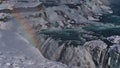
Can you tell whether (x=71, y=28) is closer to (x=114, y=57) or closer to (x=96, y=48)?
(x=96, y=48)

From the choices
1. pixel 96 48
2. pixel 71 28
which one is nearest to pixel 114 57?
pixel 96 48

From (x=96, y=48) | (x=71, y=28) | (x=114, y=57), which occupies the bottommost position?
(x=71, y=28)

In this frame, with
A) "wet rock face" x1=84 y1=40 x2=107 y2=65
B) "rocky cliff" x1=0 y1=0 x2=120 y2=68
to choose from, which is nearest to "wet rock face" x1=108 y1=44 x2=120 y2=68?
"rocky cliff" x1=0 y1=0 x2=120 y2=68

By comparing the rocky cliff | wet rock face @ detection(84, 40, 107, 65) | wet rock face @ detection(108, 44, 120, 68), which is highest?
wet rock face @ detection(108, 44, 120, 68)

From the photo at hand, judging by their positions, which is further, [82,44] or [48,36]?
[48,36]

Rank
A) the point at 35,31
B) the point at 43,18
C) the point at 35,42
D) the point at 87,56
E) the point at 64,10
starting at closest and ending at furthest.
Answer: the point at 87,56 → the point at 35,42 → the point at 35,31 → the point at 43,18 → the point at 64,10

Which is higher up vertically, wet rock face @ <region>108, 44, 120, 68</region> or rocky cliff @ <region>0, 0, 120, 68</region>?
wet rock face @ <region>108, 44, 120, 68</region>

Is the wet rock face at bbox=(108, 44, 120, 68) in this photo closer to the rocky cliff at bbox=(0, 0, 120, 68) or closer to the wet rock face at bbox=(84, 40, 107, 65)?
the rocky cliff at bbox=(0, 0, 120, 68)

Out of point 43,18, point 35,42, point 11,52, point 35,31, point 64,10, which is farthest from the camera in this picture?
point 64,10

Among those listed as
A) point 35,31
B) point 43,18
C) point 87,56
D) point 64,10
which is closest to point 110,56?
point 87,56

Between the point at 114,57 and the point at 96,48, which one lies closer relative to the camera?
the point at 114,57

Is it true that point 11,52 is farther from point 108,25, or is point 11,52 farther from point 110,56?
point 108,25
